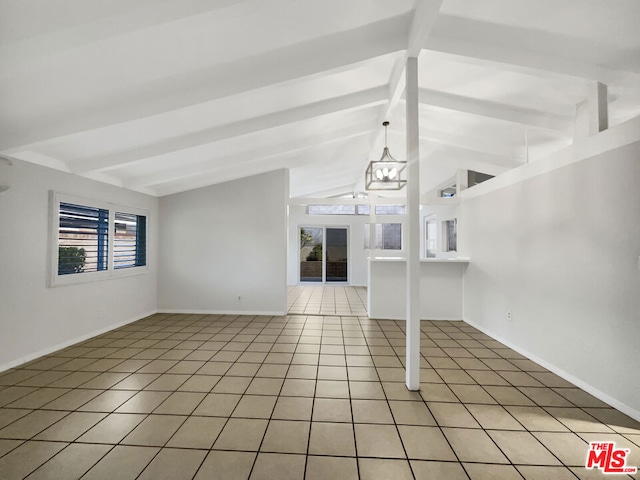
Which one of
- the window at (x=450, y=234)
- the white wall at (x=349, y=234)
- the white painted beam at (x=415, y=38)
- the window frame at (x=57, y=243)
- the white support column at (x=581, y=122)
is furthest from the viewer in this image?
the white wall at (x=349, y=234)

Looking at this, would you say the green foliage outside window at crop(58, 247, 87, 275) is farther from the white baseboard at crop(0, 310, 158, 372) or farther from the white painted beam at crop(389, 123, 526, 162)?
the white painted beam at crop(389, 123, 526, 162)

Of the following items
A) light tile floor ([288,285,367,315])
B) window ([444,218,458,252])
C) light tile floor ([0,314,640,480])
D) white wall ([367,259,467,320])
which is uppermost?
window ([444,218,458,252])

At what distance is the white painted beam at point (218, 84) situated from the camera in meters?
2.46

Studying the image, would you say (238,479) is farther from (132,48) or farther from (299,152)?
(299,152)

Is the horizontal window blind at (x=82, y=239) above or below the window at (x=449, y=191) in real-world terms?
below

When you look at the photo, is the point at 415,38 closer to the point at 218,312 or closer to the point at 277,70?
the point at 277,70

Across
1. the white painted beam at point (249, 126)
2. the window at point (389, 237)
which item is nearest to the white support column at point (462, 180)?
the white painted beam at point (249, 126)

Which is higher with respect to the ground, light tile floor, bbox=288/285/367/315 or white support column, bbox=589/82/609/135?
white support column, bbox=589/82/609/135

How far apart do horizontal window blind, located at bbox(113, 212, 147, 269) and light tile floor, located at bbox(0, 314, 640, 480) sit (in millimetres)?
1450

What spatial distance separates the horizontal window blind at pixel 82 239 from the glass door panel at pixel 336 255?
6.05m

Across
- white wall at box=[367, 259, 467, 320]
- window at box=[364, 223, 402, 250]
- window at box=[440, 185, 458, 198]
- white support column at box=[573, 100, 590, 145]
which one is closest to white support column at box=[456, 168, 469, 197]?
window at box=[440, 185, 458, 198]

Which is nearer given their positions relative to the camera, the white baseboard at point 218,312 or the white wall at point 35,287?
the white wall at point 35,287

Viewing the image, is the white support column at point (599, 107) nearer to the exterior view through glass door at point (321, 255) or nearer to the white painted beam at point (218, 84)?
the white painted beam at point (218, 84)

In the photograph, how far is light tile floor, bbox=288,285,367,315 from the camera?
223 inches
